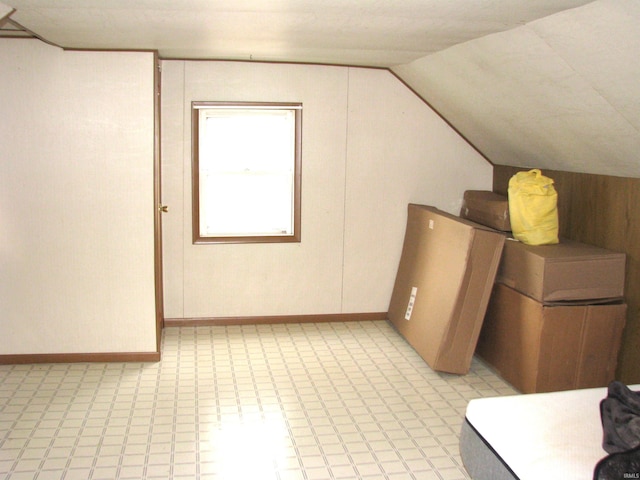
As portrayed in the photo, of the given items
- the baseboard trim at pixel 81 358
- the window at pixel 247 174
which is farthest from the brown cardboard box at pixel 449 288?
the baseboard trim at pixel 81 358

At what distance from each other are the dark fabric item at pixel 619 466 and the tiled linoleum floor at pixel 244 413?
1.05 meters

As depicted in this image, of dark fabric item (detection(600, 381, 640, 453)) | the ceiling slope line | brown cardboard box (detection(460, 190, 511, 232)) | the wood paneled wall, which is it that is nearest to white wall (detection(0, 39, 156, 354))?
the ceiling slope line

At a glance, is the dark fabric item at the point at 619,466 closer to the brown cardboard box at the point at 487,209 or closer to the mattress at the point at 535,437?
the mattress at the point at 535,437

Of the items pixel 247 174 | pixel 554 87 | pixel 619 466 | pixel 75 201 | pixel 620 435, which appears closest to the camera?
pixel 619 466

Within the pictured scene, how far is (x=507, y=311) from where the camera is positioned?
4055 mm

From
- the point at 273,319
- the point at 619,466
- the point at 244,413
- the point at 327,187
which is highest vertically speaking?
the point at 327,187

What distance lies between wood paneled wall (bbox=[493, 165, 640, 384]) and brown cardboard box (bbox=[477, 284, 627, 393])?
0.27 ft

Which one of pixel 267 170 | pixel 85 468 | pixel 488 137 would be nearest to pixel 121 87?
A: pixel 267 170

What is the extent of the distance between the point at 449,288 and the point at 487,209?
827mm

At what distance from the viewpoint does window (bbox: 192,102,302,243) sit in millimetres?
4984

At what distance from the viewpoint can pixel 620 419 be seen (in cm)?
217

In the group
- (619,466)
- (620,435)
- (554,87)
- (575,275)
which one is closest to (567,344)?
(575,275)

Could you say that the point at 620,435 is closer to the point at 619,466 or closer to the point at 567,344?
the point at 619,466

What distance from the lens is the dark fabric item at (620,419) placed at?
2.08 m
